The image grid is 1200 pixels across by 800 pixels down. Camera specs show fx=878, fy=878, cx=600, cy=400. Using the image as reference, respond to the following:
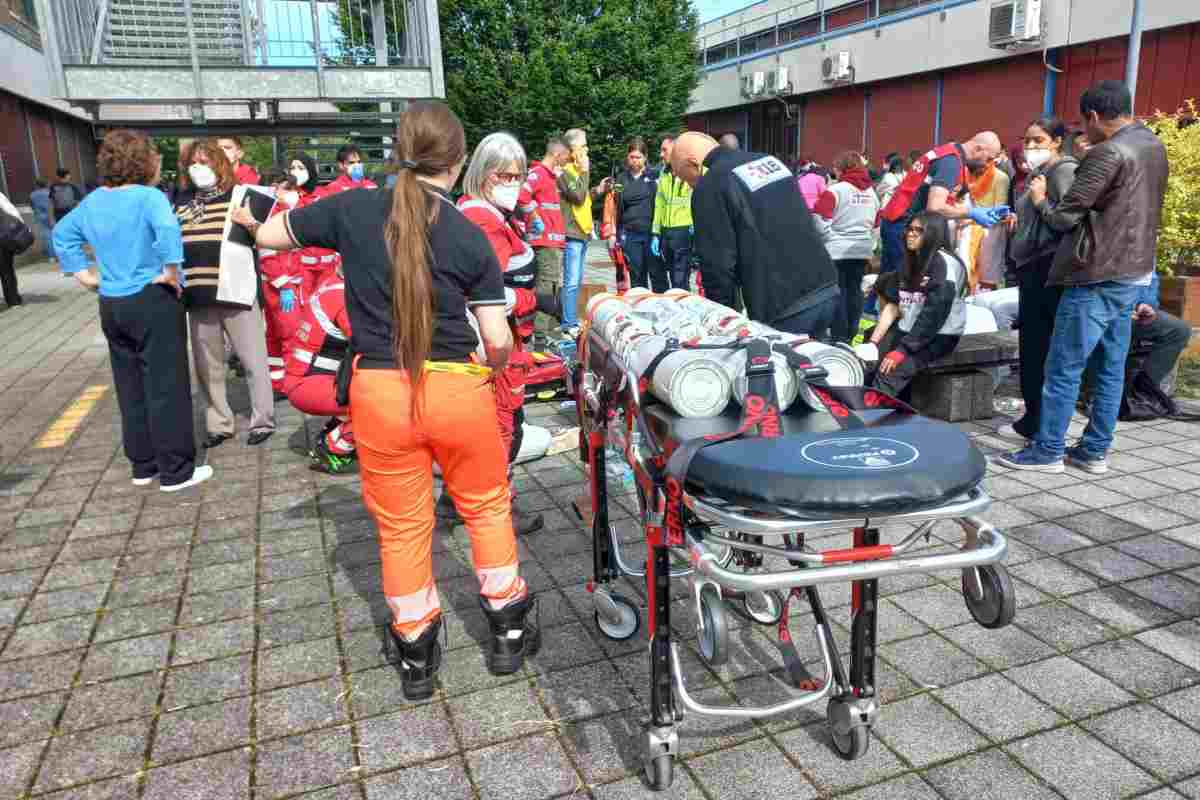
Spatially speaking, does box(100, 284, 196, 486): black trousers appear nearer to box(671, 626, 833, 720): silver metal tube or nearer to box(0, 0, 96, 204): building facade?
box(671, 626, 833, 720): silver metal tube

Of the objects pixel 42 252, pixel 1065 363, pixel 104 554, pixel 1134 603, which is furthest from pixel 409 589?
pixel 42 252

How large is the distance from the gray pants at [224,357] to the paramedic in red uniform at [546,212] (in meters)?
3.07

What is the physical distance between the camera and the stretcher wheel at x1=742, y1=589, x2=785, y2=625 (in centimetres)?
345

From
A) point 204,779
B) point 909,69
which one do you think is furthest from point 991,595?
point 909,69

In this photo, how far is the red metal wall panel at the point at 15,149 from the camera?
18344 millimetres

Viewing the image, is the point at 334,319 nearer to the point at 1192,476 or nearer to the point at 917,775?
the point at 917,775

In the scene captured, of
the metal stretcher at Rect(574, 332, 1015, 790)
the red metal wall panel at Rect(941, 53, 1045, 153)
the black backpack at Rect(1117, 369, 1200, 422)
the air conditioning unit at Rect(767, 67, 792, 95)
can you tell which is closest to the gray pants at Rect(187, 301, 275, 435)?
the metal stretcher at Rect(574, 332, 1015, 790)

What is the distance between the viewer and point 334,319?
4887 mm

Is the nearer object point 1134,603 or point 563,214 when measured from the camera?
point 1134,603

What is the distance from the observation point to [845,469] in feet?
6.43

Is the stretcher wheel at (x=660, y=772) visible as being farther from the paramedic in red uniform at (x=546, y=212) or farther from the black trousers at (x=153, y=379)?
the paramedic in red uniform at (x=546, y=212)

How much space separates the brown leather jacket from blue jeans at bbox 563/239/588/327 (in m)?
5.67

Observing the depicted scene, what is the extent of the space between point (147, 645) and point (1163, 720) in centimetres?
363

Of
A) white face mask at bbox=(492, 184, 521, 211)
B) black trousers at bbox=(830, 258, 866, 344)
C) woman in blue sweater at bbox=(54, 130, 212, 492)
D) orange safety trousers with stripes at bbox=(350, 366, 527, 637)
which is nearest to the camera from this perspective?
orange safety trousers with stripes at bbox=(350, 366, 527, 637)
